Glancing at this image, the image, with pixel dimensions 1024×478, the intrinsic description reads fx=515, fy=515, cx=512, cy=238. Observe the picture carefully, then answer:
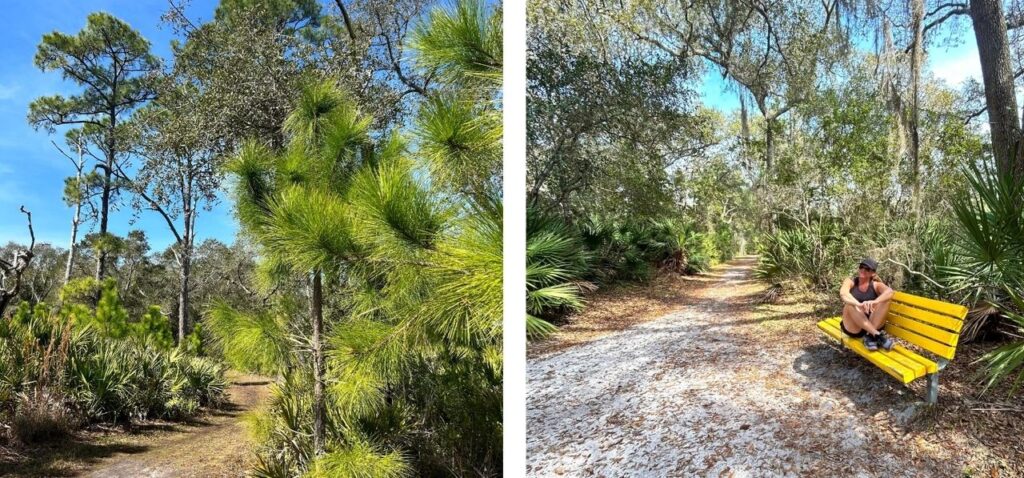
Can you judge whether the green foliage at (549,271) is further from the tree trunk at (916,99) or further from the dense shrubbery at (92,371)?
the dense shrubbery at (92,371)

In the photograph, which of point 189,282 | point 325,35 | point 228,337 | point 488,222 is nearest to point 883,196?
point 488,222

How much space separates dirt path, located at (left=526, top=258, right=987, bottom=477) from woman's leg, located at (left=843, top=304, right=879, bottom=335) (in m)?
0.07

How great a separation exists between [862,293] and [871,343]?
12 centimetres

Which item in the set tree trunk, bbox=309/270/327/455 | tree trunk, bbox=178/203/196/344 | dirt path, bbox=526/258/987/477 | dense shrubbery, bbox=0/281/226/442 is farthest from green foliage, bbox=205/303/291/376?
tree trunk, bbox=178/203/196/344

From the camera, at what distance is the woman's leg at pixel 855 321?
1151 millimetres

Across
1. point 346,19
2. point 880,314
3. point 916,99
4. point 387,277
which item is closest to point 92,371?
point 346,19

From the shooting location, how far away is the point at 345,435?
1772mm

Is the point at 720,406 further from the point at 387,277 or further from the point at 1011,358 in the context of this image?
the point at 387,277

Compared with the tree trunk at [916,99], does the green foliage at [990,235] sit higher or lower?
lower

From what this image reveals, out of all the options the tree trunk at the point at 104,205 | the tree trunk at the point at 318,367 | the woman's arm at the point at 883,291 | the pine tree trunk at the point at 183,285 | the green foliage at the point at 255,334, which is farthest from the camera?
the pine tree trunk at the point at 183,285

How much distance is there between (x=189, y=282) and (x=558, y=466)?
14.4 ft

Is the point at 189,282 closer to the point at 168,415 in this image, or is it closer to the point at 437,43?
the point at 168,415

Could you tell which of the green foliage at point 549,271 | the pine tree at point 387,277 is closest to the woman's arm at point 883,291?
the green foliage at point 549,271

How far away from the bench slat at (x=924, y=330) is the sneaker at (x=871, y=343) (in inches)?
2.2
